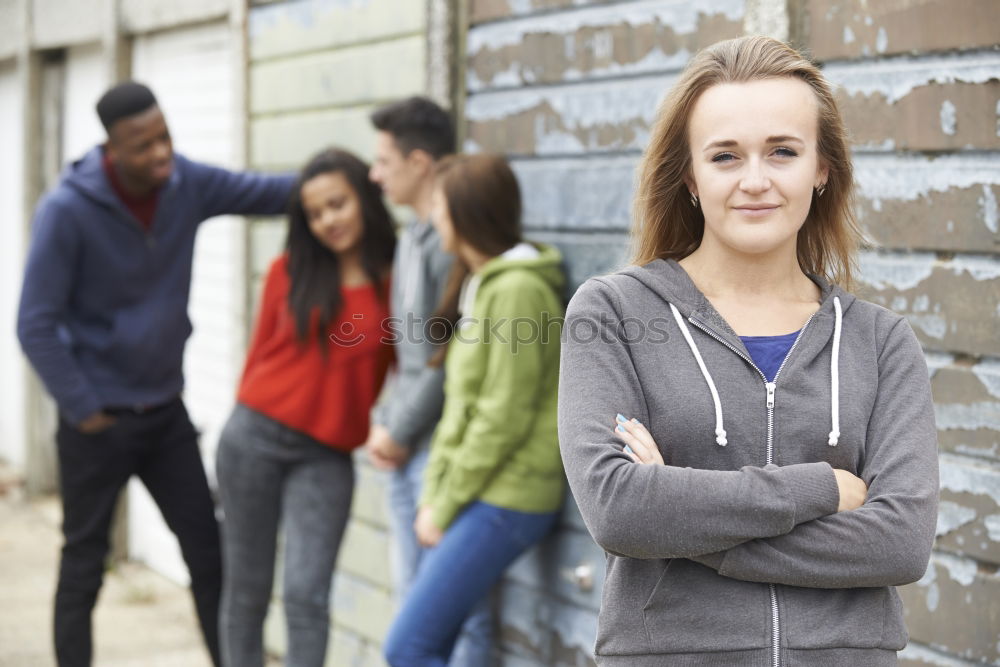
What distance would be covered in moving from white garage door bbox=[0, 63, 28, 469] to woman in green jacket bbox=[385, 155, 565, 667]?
6.49 m

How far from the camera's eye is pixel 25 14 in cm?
873

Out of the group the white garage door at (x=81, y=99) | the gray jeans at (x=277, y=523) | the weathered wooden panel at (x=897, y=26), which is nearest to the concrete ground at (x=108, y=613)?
the gray jeans at (x=277, y=523)

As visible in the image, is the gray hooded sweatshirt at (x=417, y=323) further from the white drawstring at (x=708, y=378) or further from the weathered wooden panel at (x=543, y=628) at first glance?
the white drawstring at (x=708, y=378)

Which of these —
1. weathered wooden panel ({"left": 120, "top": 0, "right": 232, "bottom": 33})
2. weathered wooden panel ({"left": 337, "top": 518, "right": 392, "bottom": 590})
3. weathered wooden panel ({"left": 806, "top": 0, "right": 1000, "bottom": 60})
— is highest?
weathered wooden panel ({"left": 120, "top": 0, "right": 232, "bottom": 33})

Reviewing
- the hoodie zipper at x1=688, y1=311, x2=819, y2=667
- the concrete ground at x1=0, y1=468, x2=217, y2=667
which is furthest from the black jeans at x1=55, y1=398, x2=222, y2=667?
the hoodie zipper at x1=688, y1=311, x2=819, y2=667

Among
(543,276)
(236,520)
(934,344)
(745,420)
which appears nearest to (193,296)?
(236,520)

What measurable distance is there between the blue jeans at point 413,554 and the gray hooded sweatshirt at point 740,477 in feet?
6.77

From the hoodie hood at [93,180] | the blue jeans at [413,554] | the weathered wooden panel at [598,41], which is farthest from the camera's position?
the hoodie hood at [93,180]

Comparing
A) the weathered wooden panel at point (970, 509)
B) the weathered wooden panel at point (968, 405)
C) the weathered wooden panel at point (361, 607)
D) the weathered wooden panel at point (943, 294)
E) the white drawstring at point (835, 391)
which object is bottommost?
the weathered wooden panel at point (361, 607)

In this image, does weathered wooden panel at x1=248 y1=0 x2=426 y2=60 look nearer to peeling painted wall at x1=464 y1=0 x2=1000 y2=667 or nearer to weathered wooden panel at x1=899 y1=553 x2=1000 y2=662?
peeling painted wall at x1=464 y1=0 x2=1000 y2=667

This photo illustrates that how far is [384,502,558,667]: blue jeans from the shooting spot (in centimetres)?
361

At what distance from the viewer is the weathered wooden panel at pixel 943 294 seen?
8.66 ft

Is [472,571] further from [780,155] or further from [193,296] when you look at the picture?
[193,296]

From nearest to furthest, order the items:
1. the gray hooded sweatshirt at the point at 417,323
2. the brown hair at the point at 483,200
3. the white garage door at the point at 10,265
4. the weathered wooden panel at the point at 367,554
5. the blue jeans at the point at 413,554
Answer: the brown hair at the point at 483,200 → the gray hooded sweatshirt at the point at 417,323 → the blue jeans at the point at 413,554 → the weathered wooden panel at the point at 367,554 → the white garage door at the point at 10,265
